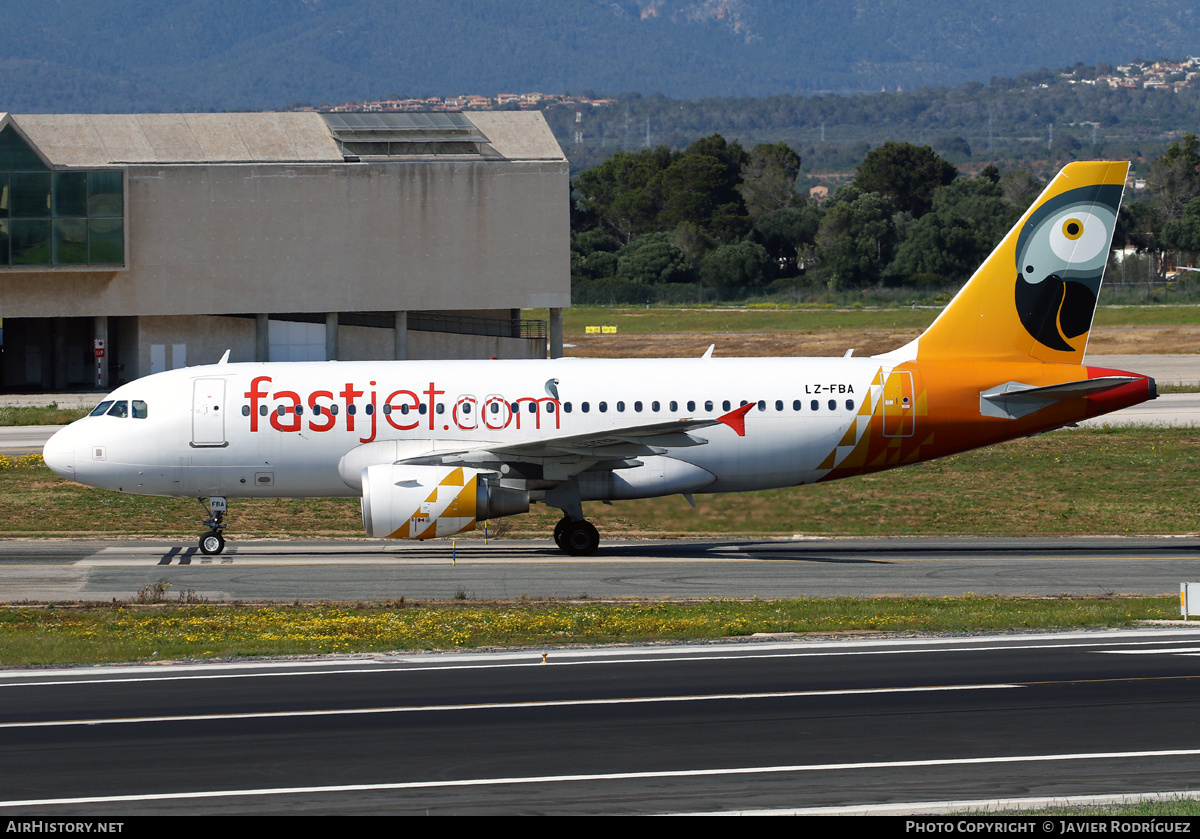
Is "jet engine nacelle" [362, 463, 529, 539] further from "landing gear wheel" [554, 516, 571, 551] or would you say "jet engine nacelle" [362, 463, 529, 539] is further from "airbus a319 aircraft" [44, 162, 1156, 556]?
"landing gear wheel" [554, 516, 571, 551]

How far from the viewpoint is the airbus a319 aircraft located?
99.5 ft

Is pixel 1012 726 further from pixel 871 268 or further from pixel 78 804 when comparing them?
pixel 871 268

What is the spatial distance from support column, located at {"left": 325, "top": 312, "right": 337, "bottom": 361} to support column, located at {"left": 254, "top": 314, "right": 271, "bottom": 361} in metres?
3.06

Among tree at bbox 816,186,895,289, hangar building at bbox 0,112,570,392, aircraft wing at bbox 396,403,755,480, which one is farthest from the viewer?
tree at bbox 816,186,895,289

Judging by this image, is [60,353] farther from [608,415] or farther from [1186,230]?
[1186,230]

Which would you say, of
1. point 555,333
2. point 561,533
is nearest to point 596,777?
point 561,533

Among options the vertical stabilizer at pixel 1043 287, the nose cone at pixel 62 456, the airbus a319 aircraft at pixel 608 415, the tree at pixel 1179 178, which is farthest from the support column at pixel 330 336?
the tree at pixel 1179 178

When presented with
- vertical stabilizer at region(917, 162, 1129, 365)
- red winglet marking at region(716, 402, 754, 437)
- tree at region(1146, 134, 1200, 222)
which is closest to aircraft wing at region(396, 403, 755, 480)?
red winglet marking at region(716, 402, 754, 437)

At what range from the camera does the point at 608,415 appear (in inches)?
1211

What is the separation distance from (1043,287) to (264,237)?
4959cm

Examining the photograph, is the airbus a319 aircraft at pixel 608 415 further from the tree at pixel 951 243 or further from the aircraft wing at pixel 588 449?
the tree at pixel 951 243

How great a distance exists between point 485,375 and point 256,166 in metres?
45.2

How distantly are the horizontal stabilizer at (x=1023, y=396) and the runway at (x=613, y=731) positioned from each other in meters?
10.8

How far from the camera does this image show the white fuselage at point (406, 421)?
30.3 meters
